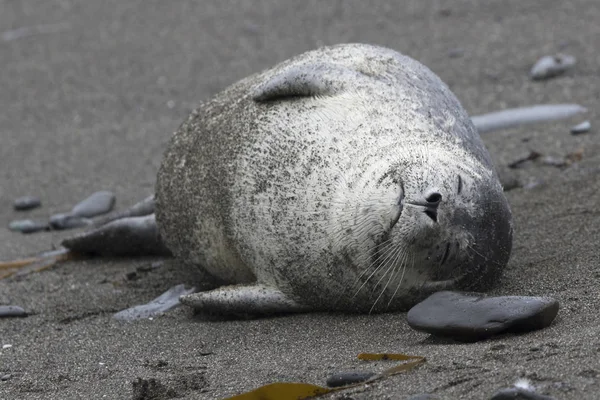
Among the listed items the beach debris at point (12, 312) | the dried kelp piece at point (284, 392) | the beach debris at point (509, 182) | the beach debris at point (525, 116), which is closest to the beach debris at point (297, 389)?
the dried kelp piece at point (284, 392)

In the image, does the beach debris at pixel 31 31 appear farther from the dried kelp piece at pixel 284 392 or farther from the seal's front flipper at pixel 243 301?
the dried kelp piece at pixel 284 392

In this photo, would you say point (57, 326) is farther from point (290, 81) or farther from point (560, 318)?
point (560, 318)

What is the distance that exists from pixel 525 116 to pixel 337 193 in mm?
3591

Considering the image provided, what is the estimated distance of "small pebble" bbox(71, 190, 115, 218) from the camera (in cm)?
729

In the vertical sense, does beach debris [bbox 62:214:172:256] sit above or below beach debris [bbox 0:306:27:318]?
above

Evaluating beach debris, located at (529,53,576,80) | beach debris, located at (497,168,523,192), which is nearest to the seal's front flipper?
beach debris, located at (497,168,523,192)

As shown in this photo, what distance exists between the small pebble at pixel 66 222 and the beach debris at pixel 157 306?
6.22ft

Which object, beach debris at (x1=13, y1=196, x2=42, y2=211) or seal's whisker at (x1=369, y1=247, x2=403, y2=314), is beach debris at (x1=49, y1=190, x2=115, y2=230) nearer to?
beach debris at (x1=13, y1=196, x2=42, y2=211)

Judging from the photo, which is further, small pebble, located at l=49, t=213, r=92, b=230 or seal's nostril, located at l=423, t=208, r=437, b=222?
small pebble, located at l=49, t=213, r=92, b=230

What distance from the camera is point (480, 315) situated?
3.94m

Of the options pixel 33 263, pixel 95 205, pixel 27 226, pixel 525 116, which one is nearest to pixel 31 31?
pixel 95 205

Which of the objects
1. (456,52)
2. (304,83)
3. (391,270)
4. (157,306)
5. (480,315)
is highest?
(304,83)

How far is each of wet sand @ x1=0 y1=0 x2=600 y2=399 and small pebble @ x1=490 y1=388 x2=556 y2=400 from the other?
91mm

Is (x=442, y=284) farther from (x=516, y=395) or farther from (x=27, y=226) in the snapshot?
(x=27, y=226)
